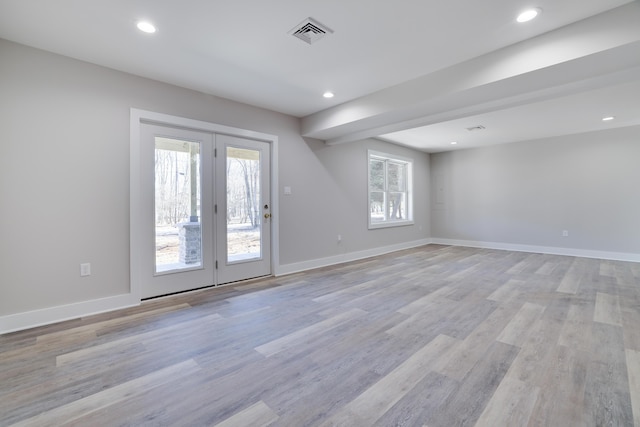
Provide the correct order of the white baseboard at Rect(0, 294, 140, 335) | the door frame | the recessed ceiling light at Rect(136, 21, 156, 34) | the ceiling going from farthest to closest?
the door frame → the white baseboard at Rect(0, 294, 140, 335) → the recessed ceiling light at Rect(136, 21, 156, 34) → the ceiling

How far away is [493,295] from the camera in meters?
3.35

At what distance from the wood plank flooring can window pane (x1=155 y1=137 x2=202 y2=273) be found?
0.51m

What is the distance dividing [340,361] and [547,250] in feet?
21.1

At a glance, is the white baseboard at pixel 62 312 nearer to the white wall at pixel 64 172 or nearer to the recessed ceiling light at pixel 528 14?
the white wall at pixel 64 172

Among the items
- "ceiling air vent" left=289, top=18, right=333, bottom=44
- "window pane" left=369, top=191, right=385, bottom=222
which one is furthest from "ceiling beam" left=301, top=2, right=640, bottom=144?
"window pane" left=369, top=191, right=385, bottom=222

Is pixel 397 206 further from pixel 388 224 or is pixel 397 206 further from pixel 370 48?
pixel 370 48

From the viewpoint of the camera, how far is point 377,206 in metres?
6.59

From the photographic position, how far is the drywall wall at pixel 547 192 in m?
5.40

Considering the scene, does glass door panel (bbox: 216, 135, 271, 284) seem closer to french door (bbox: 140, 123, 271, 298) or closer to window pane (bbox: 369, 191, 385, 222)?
french door (bbox: 140, 123, 271, 298)

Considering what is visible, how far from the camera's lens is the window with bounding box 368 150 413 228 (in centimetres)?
645

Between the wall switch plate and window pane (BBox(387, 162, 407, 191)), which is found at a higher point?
Answer: window pane (BBox(387, 162, 407, 191))

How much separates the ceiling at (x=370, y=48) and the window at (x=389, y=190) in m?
2.66

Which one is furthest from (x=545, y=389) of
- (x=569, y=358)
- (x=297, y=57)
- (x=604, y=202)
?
(x=604, y=202)

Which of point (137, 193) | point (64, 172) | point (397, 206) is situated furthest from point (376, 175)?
point (64, 172)
